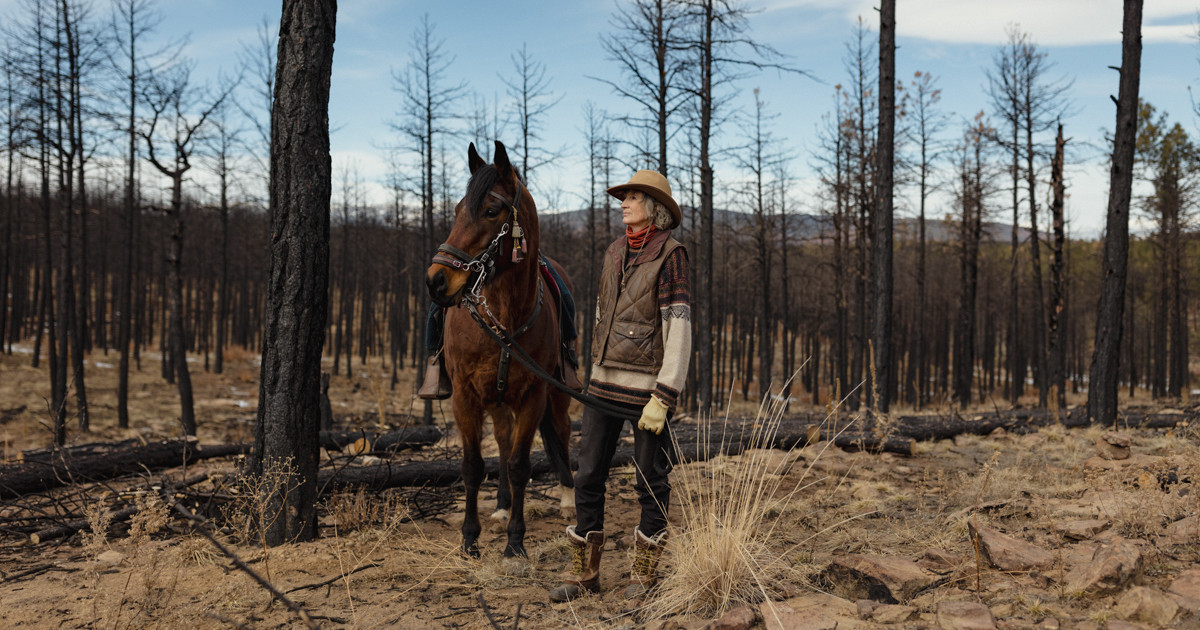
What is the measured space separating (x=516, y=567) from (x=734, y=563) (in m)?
1.58

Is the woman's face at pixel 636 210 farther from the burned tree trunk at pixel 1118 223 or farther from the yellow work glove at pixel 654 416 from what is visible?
the burned tree trunk at pixel 1118 223

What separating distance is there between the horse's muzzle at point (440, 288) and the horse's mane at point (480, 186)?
1.62 ft

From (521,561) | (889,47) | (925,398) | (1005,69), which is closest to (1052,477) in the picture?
(521,561)

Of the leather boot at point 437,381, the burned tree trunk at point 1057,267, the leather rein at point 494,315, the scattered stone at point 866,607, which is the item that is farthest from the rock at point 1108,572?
the burned tree trunk at point 1057,267

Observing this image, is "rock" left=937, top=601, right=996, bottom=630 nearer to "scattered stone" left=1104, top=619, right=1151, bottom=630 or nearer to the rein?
"scattered stone" left=1104, top=619, right=1151, bottom=630

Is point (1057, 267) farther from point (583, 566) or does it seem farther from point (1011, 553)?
point (583, 566)

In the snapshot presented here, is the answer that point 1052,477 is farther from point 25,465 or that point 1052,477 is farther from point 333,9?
point 25,465

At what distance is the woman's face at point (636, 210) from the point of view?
3.59 meters

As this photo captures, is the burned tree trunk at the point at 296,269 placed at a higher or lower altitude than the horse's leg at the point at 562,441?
higher

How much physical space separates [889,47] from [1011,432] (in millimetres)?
6205

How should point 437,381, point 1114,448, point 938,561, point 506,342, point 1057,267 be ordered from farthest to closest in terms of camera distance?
point 1057,267
point 1114,448
point 437,381
point 506,342
point 938,561

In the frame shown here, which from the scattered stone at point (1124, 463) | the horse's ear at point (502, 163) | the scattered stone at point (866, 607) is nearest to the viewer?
the scattered stone at point (866, 607)

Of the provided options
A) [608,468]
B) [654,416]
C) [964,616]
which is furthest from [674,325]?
[964,616]

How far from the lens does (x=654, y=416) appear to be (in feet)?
10.7
